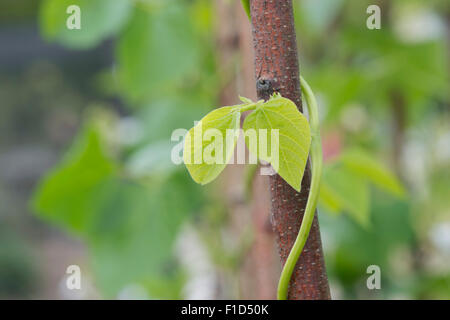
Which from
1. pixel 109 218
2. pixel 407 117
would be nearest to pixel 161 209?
pixel 109 218

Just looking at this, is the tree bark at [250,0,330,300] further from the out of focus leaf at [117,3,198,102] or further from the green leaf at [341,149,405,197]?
the out of focus leaf at [117,3,198,102]

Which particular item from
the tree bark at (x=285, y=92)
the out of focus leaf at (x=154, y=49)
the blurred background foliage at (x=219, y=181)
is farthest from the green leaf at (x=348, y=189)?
the out of focus leaf at (x=154, y=49)

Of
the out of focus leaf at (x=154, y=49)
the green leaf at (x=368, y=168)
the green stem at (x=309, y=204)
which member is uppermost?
the out of focus leaf at (x=154, y=49)

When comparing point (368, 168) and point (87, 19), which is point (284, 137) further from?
point (87, 19)

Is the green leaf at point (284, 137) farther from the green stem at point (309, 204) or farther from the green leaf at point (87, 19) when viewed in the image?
the green leaf at point (87, 19)

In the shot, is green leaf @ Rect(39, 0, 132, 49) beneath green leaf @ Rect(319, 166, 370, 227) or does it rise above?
above

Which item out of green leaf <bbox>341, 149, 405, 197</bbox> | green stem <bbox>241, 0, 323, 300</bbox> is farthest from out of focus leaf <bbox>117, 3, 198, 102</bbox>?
green stem <bbox>241, 0, 323, 300</bbox>

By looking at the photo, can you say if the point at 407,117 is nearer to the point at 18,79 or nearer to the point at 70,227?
the point at 70,227
